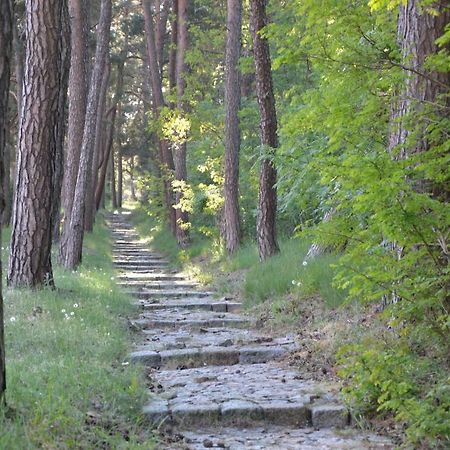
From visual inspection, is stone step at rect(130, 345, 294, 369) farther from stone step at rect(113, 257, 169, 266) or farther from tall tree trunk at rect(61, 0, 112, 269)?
stone step at rect(113, 257, 169, 266)

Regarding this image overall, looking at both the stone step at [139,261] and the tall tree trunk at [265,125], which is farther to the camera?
the stone step at [139,261]

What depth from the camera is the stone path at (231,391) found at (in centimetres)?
524

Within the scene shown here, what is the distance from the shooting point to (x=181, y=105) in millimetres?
21562

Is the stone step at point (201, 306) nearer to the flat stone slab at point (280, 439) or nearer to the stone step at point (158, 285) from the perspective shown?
the stone step at point (158, 285)

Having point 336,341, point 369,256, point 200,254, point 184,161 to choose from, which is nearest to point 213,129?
point 184,161

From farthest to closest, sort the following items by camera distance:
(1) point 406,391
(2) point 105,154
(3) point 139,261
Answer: (2) point 105,154
(3) point 139,261
(1) point 406,391

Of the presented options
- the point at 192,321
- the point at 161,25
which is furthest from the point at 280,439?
the point at 161,25

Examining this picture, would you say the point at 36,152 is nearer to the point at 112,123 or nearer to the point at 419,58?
the point at 419,58

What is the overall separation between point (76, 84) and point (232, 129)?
4.08 m

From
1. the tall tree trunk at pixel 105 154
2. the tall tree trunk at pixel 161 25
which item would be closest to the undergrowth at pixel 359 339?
the tall tree trunk at pixel 161 25

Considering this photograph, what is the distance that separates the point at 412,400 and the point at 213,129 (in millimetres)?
16343

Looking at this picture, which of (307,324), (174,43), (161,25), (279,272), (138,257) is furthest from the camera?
(161,25)

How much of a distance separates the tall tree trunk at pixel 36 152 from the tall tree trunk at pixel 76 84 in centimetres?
496

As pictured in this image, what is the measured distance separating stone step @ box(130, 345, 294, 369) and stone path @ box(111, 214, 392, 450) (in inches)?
0.4
